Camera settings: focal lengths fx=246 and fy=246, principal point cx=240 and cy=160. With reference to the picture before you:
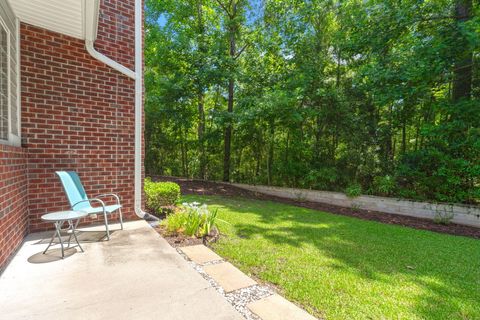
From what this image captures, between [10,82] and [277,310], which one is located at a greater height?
[10,82]

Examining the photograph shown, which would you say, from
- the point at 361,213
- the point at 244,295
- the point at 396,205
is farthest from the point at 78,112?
the point at 396,205

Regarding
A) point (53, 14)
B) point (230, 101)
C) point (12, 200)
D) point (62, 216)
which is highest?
point (230, 101)

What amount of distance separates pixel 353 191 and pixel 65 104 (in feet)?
22.2

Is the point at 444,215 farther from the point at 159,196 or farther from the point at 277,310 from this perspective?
the point at 159,196

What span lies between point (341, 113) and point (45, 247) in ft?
24.6

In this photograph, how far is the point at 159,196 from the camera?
477cm

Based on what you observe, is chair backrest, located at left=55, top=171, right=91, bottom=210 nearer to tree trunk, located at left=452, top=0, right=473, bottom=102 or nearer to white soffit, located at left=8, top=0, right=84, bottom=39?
white soffit, located at left=8, top=0, right=84, bottom=39

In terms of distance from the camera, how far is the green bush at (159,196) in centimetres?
471


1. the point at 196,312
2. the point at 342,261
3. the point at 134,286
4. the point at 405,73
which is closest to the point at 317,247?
the point at 342,261

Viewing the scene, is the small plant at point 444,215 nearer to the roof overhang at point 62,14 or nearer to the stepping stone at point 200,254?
the stepping stone at point 200,254

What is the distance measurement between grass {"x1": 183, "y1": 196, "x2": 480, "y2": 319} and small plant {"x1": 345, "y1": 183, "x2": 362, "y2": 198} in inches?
69.7

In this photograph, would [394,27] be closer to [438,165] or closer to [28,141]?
[438,165]

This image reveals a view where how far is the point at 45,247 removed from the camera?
2945 mm

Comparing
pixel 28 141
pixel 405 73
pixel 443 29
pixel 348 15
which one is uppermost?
pixel 348 15
